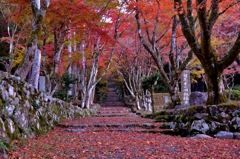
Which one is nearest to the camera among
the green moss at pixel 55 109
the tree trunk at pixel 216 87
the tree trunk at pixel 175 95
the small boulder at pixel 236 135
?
the small boulder at pixel 236 135

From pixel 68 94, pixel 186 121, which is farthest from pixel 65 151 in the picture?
pixel 68 94

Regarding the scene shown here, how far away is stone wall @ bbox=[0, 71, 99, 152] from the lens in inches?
141

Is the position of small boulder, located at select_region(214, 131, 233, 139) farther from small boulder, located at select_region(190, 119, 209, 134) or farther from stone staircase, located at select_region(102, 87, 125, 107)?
stone staircase, located at select_region(102, 87, 125, 107)

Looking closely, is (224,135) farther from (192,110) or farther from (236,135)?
(192,110)

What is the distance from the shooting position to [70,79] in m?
13.2

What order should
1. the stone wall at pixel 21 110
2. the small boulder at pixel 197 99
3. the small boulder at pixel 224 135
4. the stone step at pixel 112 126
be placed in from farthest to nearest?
1. the small boulder at pixel 197 99
2. the stone step at pixel 112 126
3. the small boulder at pixel 224 135
4. the stone wall at pixel 21 110

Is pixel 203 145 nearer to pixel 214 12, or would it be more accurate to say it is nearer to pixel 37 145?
pixel 37 145

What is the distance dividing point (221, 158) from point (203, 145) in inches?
42.6

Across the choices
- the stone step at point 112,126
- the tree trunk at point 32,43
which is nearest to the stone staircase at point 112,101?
the stone step at point 112,126

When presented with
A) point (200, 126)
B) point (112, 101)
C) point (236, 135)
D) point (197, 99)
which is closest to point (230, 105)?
point (236, 135)

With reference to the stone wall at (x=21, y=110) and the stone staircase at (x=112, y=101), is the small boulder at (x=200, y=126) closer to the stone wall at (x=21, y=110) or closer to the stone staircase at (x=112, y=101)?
the stone wall at (x=21, y=110)

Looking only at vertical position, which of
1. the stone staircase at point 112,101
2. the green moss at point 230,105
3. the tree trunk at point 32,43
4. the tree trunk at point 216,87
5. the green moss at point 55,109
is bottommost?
the stone staircase at point 112,101

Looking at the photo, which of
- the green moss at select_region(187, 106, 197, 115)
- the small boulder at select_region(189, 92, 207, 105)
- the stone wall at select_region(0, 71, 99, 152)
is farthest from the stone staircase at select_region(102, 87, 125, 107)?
the stone wall at select_region(0, 71, 99, 152)

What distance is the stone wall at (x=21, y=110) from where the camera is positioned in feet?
11.7
